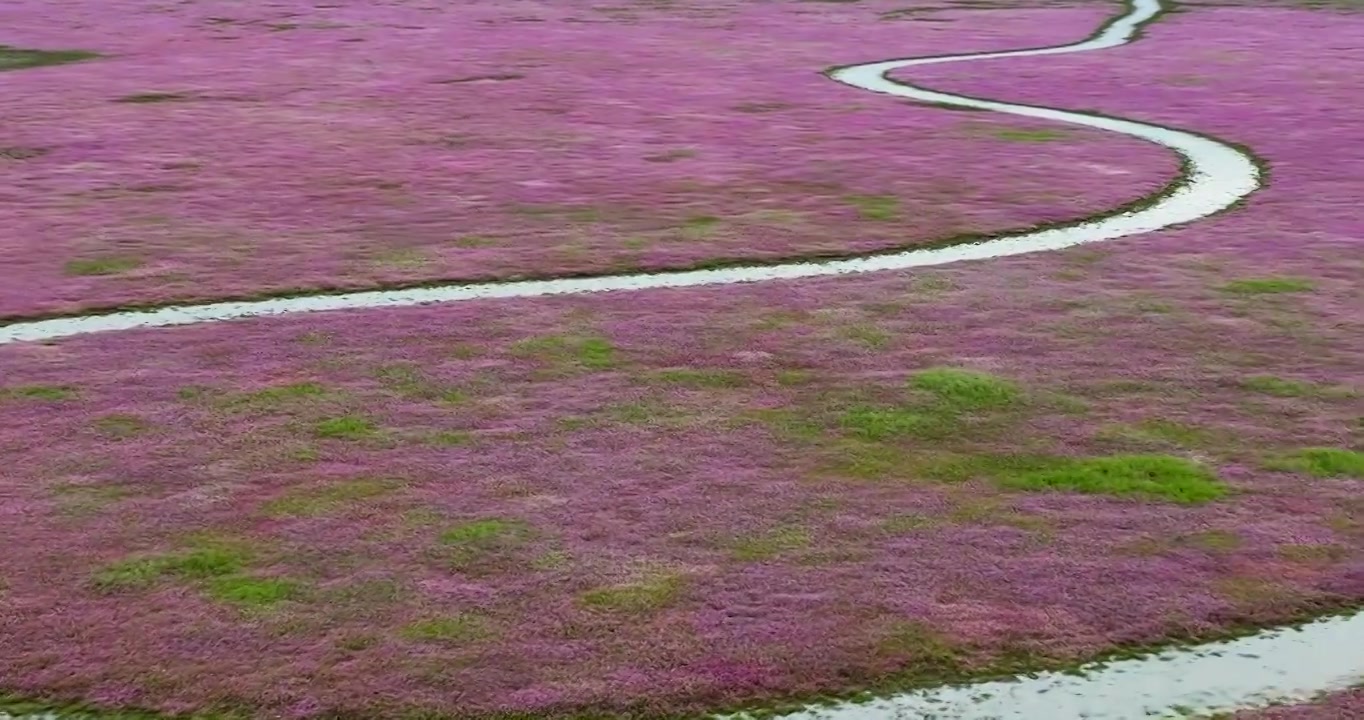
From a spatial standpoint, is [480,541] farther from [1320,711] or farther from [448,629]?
[1320,711]

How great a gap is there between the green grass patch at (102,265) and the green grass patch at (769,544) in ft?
23.2

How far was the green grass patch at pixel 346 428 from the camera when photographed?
28.2ft

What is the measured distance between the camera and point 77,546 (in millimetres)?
7070

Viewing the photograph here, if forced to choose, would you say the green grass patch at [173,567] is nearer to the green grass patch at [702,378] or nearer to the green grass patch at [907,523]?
the green grass patch at [907,523]

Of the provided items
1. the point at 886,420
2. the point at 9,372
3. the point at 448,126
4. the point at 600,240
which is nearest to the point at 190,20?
the point at 448,126

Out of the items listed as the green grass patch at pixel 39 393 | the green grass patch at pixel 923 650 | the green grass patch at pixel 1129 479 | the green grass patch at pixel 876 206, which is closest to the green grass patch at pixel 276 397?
the green grass patch at pixel 39 393

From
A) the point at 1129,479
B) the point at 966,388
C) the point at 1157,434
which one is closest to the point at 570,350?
the point at 966,388

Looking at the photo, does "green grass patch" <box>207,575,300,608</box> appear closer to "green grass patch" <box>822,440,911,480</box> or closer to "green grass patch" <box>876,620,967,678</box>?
"green grass patch" <box>876,620,967,678</box>

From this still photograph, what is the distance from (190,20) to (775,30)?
43.9ft

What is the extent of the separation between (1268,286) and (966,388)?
3727 millimetres

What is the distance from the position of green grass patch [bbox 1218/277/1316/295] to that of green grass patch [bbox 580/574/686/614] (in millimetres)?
6495

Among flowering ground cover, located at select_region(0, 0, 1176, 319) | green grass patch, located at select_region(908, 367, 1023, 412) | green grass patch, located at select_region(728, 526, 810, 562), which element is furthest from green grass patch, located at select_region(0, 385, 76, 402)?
green grass patch, located at select_region(908, 367, 1023, 412)

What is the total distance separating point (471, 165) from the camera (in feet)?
57.3

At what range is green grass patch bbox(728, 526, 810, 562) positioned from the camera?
23.1 ft
